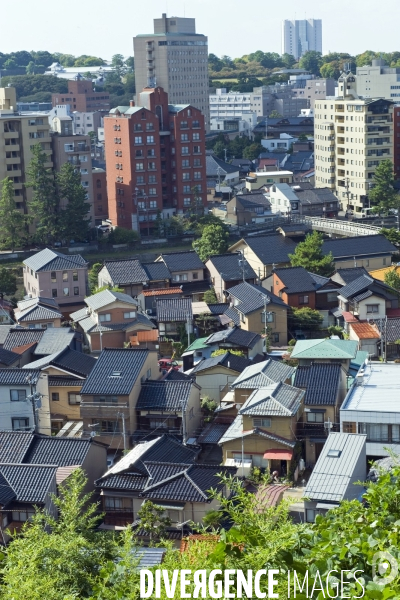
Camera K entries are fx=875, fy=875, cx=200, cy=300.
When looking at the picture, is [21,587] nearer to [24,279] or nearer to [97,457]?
[97,457]

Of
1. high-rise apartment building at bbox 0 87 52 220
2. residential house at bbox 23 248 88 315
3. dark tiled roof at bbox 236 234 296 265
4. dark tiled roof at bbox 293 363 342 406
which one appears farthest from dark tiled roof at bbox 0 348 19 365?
high-rise apartment building at bbox 0 87 52 220

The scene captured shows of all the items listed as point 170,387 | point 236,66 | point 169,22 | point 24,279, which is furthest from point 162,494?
point 236,66

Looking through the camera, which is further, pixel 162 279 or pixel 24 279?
pixel 24 279

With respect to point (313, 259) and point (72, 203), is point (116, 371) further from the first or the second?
point (72, 203)

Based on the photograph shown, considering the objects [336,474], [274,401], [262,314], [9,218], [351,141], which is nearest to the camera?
[336,474]

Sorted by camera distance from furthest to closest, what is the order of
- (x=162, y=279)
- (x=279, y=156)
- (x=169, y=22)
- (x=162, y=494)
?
(x=169, y=22), (x=279, y=156), (x=162, y=279), (x=162, y=494)

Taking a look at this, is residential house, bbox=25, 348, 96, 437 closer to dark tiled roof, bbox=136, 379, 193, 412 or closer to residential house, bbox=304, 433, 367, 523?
dark tiled roof, bbox=136, 379, 193, 412

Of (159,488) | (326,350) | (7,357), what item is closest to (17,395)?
(7,357)
